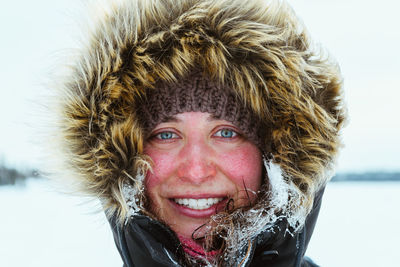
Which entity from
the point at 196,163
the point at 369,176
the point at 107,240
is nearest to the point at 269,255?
the point at 196,163

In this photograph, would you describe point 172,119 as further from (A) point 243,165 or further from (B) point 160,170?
(A) point 243,165

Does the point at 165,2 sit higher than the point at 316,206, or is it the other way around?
the point at 165,2

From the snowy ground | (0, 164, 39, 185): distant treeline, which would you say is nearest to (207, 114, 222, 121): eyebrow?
the snowy ground

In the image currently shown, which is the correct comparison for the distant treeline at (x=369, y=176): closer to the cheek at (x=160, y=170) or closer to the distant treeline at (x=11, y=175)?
the distant treeline at (x=11, y=175)

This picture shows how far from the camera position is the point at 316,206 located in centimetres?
135

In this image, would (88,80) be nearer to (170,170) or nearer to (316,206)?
(170,170)

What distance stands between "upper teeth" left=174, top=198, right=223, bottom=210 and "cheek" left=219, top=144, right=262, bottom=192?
123mm

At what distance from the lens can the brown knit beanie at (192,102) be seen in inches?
48.5

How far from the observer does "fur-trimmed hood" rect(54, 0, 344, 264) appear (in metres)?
1.18

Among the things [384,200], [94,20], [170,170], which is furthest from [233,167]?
[384,200]

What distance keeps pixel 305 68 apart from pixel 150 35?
1.85 feet

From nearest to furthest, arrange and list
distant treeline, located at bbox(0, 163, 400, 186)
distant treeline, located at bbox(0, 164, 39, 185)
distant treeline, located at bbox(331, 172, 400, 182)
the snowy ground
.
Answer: the snowy ground, distant treeline, located at bbox(0, 164, 39, 185), distant treeline, located at bbox(0, 163, 400, 186), distant treeline, located at bbox(331, 172, 400, 182)

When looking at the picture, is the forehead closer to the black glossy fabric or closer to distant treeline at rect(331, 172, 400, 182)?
the black glossy fabric

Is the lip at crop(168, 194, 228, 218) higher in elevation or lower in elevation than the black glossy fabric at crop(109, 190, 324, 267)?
higher
